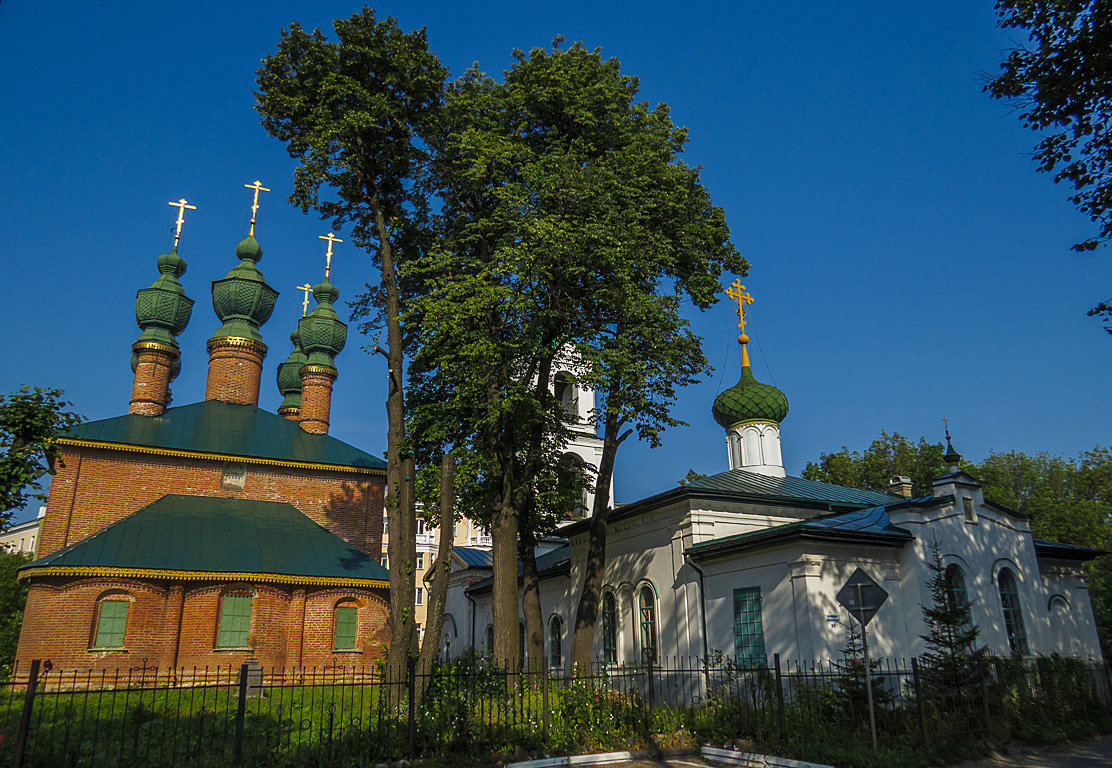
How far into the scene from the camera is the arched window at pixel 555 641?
23234 mm

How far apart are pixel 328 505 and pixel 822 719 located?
20.6 meters

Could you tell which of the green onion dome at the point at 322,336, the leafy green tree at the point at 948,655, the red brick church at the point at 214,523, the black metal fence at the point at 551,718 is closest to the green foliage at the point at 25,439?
the black metal fence at the point at 551,718

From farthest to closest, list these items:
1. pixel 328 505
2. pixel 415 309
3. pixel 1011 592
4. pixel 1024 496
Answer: pixel 1024 496
pixel 328 505
pixel 1011 592
pixel 415 309

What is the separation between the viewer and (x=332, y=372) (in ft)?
108

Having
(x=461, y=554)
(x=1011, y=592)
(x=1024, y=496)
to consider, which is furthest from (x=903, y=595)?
(x=1024, y=496)

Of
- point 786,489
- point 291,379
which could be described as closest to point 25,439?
point 786,489

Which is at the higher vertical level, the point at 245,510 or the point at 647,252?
the point at 647,252

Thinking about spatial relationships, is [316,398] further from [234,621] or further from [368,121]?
[368,121]

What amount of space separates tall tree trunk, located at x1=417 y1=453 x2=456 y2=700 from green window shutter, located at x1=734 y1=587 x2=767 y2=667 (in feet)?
20.6

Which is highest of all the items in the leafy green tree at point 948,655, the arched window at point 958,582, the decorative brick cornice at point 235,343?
the decorative brick cornice at point 235,343

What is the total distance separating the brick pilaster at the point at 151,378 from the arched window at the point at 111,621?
868 cm

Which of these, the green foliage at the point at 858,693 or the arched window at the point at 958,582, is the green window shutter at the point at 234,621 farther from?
the arched window at the point at 958,582

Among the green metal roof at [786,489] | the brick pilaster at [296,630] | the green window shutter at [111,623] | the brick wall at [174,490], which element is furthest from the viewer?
the brick wall at [174,490]

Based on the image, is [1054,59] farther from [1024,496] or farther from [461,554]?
[1024,496]
